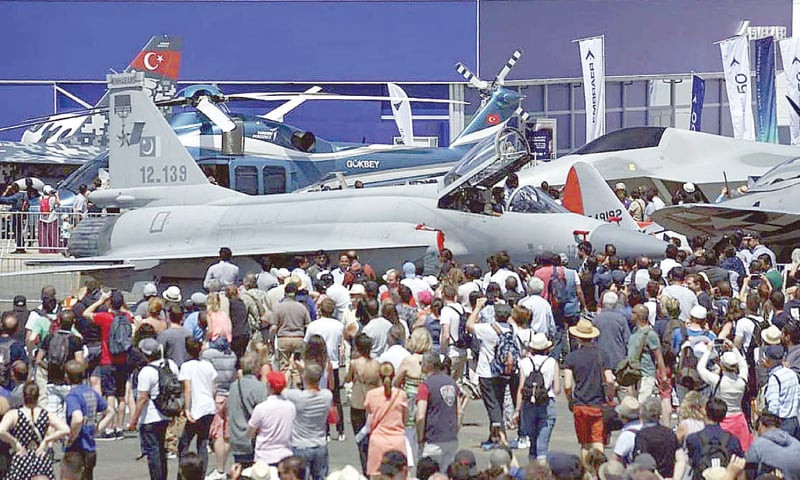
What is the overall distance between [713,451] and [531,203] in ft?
35.6

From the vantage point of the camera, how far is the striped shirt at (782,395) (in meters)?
9.80

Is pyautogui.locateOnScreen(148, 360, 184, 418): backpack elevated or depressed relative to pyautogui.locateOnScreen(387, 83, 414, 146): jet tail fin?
depressed

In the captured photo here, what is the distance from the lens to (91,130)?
3772 centimetres

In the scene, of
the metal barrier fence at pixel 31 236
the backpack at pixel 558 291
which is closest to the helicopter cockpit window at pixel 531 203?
the backpack at pixel 558 291

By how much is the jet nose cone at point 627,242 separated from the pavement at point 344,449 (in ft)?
15.2

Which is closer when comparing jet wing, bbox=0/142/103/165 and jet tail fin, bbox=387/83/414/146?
jet wing, bbox=0/142/103/165

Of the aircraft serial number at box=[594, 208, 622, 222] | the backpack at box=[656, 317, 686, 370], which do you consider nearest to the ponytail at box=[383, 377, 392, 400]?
the backpack at box=[656, 317, 686, 370]

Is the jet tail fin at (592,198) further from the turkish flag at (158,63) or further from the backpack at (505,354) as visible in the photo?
the turkish flag at (158,63)

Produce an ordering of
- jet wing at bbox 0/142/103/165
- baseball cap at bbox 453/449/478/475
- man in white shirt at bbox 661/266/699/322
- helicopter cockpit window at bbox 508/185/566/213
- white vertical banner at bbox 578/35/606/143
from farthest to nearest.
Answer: white vertical banner at bbox 578/35/606/143
jet wing at bbox 0/142/103/165
helicopter cockpit window at bbox 508/185/566/213
man in white shirt at bbox 661/266/699/322
baseball cap at bbox 453/449/478/475

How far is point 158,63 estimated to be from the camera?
1383 inches

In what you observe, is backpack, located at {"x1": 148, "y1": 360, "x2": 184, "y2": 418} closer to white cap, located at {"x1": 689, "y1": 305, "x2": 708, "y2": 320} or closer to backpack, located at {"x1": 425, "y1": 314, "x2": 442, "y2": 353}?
backpack, located at {"x1": 425, "y1": 314, "x2": 442, "y2": 353}

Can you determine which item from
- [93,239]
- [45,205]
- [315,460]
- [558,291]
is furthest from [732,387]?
[45,205]

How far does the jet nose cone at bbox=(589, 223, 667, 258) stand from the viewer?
17.8 metres

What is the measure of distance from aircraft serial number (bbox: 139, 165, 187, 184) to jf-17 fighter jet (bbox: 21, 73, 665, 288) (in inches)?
0.7
